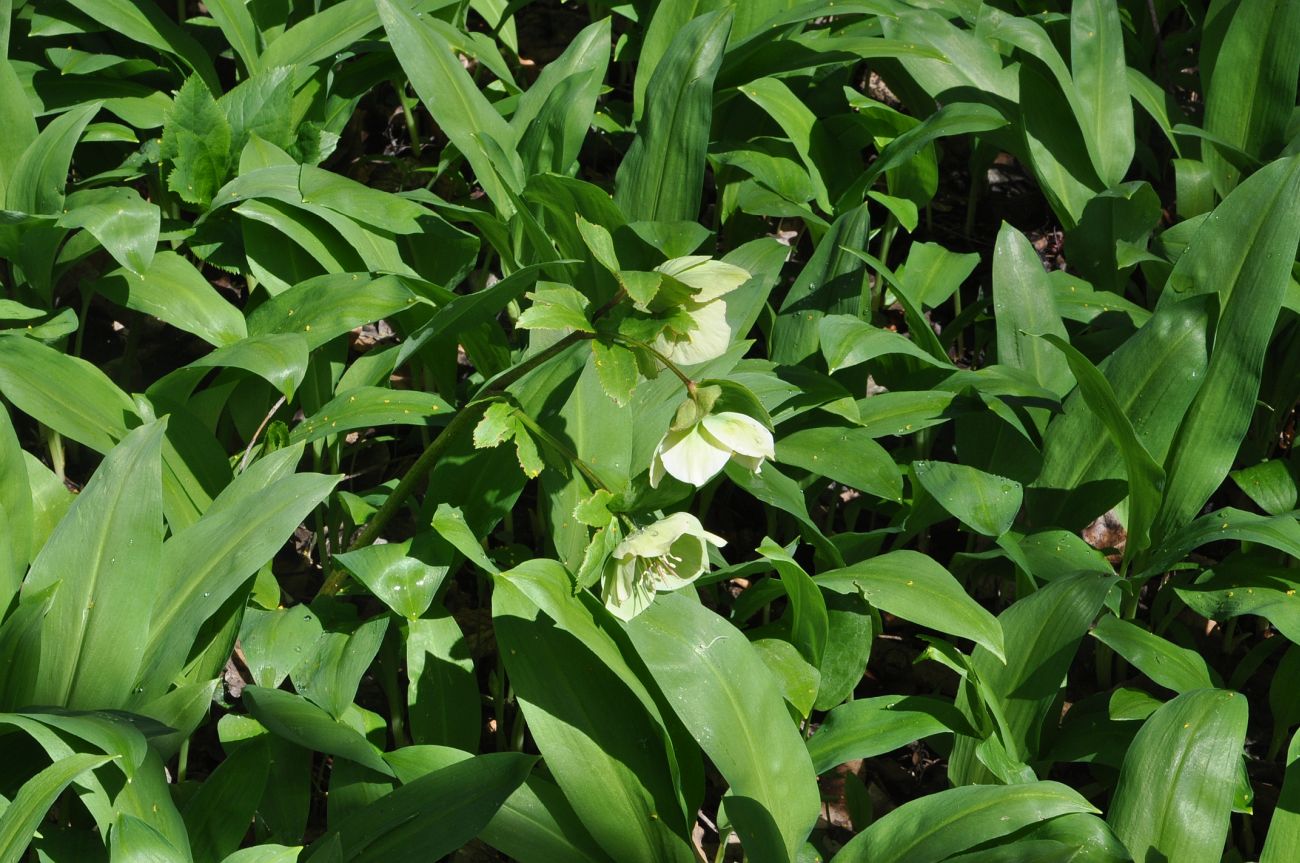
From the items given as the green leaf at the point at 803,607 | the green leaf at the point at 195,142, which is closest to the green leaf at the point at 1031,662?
the green leaf at the point at 803,607

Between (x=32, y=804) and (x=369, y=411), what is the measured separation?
912 millimetres

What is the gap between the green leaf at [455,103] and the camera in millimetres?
2393

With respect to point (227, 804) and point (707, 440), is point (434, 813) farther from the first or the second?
point (707, 440)

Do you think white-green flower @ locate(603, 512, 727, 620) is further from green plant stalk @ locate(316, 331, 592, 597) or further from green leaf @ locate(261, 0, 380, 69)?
green leaf @ locate(261, 0, 380, 69)

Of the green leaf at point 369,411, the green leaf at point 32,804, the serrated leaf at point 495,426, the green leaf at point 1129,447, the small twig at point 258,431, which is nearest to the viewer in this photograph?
the green leaf at point 32,804

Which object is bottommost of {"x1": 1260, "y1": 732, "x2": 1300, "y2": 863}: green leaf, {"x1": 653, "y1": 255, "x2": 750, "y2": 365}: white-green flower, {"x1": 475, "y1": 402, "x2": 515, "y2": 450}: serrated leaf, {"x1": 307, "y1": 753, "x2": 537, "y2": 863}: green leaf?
{"x1": 1260, "y1": 732, "x2": 1300, "y2": 863}: green leaf

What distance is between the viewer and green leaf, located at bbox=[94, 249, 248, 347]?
224cm

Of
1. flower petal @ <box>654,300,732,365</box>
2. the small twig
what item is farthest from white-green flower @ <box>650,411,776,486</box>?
the small twig

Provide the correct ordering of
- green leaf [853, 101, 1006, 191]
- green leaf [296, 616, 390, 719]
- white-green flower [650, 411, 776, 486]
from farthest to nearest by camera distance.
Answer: green leaf [853, 101, 1006, 191] → green leaf [296, 616, 390, 719] → white-green flower [650, 411, 776, 486]

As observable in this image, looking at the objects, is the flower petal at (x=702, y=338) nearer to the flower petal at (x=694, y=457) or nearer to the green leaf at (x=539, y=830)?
the flower petal at (x=694, y=457)

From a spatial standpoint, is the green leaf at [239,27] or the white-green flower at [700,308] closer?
the white-green flower at [700,308]

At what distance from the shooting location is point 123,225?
7.03ft

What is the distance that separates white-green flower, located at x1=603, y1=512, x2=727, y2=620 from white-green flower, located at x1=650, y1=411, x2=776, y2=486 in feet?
0.20

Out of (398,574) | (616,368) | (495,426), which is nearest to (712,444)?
(616,368)
